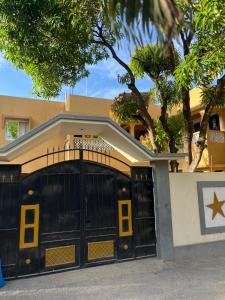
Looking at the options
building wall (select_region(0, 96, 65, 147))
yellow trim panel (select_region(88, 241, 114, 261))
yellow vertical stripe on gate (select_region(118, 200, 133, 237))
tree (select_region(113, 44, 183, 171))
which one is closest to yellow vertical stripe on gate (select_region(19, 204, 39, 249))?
yellow trim panel (select_region(88, 241, 114, 261))

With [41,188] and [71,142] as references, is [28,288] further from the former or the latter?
[71,142]

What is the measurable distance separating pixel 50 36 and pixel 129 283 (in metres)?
6.72

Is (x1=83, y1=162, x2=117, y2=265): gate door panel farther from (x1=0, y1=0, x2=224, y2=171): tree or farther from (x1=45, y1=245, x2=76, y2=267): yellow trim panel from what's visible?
(x1=0, y1=0, x2=224, y2=171): tree

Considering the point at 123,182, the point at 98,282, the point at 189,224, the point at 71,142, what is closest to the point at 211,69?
the point at 123,182

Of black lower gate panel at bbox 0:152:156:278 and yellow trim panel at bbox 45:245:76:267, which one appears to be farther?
yellow trim panel at bbox 45:245:76:267

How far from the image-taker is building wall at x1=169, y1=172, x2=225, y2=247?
23.8 ft

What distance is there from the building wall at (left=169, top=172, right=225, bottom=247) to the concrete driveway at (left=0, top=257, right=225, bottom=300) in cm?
78

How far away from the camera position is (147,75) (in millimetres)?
10352

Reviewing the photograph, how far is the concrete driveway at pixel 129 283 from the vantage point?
4.95 meters

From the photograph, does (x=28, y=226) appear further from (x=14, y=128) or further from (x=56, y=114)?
(x=14, y=128)

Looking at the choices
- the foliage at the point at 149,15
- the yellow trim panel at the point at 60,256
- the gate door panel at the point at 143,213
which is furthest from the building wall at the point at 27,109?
the foliage at the point at 149,15

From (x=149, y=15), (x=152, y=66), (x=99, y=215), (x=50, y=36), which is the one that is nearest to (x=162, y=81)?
(x=152, y=66)

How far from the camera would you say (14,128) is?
1405 cm

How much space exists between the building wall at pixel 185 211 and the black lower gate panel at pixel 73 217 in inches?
22.9
